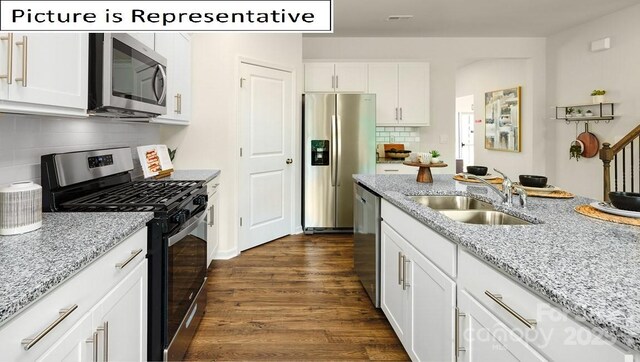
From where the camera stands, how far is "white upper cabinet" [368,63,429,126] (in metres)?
5.17

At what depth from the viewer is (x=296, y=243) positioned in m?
4.32

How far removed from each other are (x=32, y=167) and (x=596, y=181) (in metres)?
5.76

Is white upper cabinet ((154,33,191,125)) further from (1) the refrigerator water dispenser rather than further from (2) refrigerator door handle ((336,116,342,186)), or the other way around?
(2) refrigerator door handle ((336,116,342,186))

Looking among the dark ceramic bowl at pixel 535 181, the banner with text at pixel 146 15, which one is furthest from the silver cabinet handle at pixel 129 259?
the dark ceramic bowl at pixel 535 181

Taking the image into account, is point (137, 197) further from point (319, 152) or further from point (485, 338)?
point (319, 152)

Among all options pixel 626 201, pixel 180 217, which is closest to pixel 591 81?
pixel 626 201

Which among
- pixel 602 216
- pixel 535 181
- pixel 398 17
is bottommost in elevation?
pixel 602 216

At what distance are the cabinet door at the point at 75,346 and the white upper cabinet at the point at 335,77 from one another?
14.4 ft

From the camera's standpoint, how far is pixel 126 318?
141 centimetres

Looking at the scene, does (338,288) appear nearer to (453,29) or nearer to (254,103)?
(254,103)

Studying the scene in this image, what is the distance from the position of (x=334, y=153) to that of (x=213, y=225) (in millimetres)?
1896

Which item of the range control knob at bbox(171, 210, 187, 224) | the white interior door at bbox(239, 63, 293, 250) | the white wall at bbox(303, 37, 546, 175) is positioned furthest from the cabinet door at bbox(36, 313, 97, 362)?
the white wall at bbox(303, 37, 546, 175)

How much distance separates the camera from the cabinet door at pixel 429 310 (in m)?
1.39

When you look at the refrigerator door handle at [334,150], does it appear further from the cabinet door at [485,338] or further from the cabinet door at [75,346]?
the cabinet door at [75,346]
